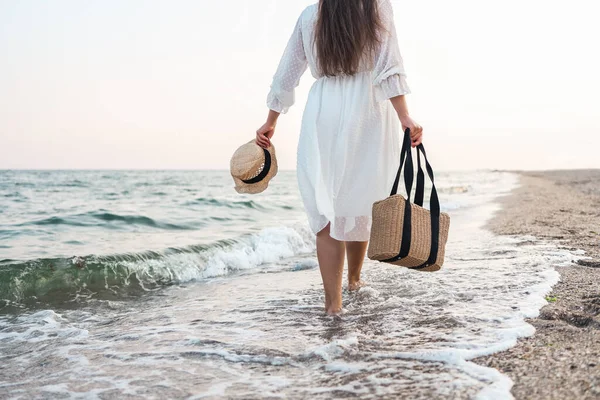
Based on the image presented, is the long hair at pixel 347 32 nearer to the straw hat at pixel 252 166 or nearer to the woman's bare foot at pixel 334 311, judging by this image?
the straw hat at pixel 252 166

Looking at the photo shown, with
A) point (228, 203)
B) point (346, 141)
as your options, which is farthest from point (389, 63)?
point (228, 203)

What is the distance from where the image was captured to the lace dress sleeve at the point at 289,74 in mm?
3246

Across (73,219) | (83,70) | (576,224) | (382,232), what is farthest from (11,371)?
(83,70)

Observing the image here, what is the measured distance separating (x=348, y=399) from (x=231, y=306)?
2033 millimetres

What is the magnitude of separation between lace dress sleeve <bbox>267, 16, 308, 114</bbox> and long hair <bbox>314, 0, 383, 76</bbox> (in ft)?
0.81

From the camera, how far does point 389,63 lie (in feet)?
9.55

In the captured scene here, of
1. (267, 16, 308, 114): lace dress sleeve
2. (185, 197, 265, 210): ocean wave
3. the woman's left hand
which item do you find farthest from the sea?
(185, 197, 265, 210): ocean wave

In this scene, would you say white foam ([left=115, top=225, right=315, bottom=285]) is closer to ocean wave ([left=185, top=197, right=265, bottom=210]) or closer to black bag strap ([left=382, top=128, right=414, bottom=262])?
black bag strap ([left=382, top=128, right=414, bottom=262])

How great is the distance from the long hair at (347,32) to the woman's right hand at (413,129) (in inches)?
15.9

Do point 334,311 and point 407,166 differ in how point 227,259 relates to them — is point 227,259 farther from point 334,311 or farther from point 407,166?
point 407,166

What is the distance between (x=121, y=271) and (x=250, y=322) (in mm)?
2563

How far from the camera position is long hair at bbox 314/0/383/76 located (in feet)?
9.65

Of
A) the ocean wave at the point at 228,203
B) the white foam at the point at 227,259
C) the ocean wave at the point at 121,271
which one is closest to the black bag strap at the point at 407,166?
the white foam at the point at 227,259

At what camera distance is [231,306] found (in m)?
3.86
